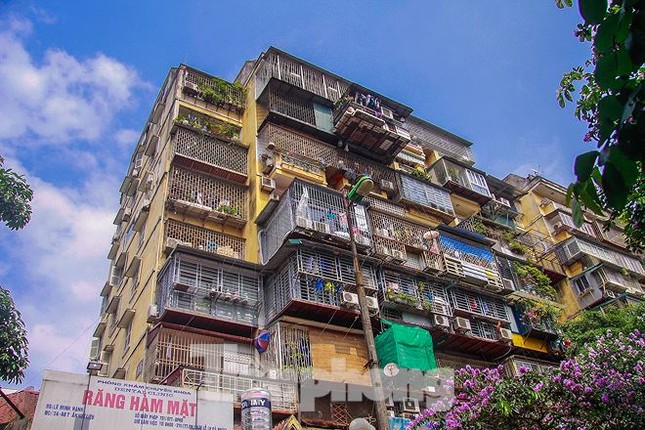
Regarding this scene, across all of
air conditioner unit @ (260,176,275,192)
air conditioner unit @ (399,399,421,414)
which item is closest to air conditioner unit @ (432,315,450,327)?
air conditioner unit @ (399,399,421,414)

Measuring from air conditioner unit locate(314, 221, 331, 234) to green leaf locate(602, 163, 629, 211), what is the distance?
16.5 m

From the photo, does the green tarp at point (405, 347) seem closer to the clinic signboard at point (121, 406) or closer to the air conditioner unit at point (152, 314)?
the clinic signboard at point (121, 406)

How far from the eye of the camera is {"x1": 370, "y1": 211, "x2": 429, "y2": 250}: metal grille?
2172 cm

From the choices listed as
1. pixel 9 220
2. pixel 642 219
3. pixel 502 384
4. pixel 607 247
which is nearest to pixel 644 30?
pixel 642 219

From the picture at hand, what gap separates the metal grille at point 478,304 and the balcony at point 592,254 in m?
10.3

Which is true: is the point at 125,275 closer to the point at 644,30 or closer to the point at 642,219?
the point at 642,219

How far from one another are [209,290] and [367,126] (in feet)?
41.1

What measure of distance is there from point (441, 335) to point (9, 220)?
15127mm

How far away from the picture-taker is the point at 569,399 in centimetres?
1105

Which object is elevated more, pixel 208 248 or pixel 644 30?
pixel 208 248

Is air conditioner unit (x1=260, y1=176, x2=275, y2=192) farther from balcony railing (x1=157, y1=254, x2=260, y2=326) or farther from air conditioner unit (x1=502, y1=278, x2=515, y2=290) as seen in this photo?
air conditioner unit (x1=502, y1=278, x2=515, y2=290)

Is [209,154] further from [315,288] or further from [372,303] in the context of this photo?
[372,303]

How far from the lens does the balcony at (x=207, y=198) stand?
Answer: 68.7 ft

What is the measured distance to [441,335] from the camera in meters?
20.3
